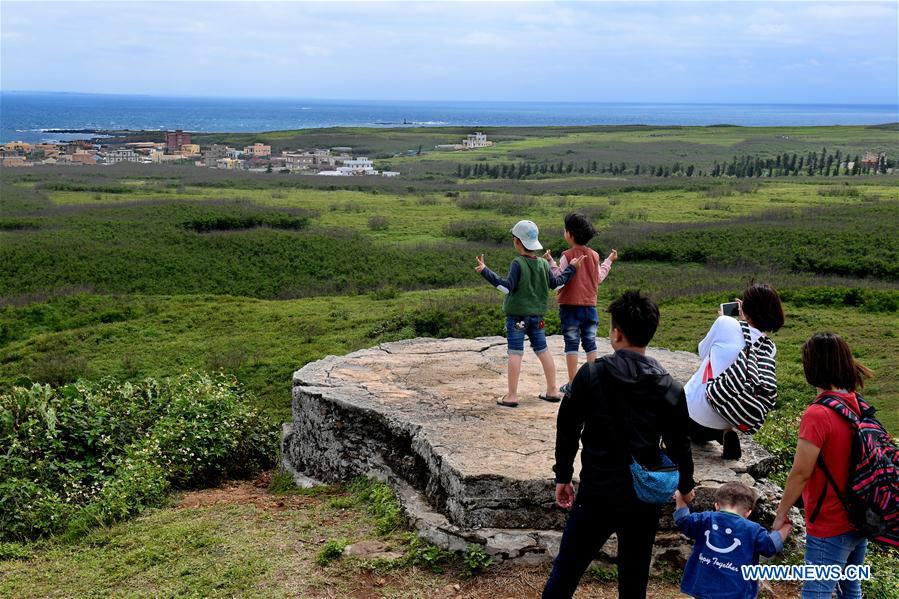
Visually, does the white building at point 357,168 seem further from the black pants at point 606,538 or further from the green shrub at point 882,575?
the black pants at point 606,538

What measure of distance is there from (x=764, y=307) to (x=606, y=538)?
2.07 metres

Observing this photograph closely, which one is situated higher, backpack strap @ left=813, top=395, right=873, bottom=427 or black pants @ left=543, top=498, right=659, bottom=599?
backpack strap @ left=813, top=395, right=873, bottom=427

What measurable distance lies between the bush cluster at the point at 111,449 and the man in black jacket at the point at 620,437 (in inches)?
198

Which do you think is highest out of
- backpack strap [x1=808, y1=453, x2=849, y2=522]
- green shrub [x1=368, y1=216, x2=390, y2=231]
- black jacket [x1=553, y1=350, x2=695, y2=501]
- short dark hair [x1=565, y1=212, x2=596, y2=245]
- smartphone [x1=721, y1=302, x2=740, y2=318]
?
short dark hair [x1=565, y1=212, x2=596, y2=245]

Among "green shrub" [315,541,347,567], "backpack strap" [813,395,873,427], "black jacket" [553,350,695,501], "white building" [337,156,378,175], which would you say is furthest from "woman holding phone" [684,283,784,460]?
"white building" [337,156,378,175]

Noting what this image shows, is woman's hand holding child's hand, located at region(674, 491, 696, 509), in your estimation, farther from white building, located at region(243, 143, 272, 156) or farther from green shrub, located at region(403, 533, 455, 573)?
white building, located at region(243, 143, 272, 156)

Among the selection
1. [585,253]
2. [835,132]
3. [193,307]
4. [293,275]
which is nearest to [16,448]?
[585,253]

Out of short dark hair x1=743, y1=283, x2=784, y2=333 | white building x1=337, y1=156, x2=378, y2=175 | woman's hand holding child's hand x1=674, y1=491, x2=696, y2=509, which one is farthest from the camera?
white building x1=337, y1=156, x2=378, y2=175

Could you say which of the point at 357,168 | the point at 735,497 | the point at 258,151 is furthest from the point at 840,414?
the point at 258,151

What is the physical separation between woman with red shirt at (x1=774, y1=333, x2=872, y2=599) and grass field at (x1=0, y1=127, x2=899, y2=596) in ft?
6.21

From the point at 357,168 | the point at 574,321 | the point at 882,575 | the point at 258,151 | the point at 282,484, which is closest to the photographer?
the point at 882,575

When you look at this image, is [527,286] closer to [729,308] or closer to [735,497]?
[729,308]

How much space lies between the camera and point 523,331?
7852 millimetres

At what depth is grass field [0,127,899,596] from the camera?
22.5ft
